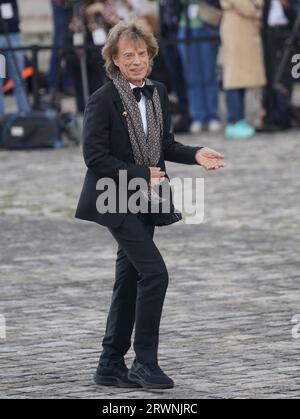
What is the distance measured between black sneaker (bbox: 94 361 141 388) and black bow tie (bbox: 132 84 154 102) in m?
1.34

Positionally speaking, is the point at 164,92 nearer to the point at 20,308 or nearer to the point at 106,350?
the point at 106,350

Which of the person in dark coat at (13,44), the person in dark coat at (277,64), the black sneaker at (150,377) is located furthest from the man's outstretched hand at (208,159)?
the person in dark coat at (277,64)

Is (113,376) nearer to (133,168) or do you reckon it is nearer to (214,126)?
(133,168)

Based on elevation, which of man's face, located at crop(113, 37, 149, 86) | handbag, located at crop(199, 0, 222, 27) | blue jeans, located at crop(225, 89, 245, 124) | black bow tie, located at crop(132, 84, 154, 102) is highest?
man's face, located at crop(113, 37, 149, 86)

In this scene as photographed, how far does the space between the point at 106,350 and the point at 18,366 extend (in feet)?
2.09

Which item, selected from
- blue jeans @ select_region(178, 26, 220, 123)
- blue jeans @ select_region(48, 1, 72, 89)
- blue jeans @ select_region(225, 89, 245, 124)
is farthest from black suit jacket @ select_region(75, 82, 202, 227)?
blue jeans @ select_region(48, 1, 72, 89)

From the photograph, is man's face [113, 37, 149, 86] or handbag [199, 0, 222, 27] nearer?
man's face [113, 37, 149, 86]

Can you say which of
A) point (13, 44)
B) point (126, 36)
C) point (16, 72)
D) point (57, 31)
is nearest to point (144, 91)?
Result: point (126, 36)

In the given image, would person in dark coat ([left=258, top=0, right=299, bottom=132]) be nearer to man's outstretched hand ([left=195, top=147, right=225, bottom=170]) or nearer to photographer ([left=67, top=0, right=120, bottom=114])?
photographer ([left=67, top=0, right=120, bottom=114])

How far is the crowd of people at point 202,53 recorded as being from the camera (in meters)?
18.5

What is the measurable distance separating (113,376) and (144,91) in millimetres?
1429

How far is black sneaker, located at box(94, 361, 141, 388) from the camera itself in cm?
757

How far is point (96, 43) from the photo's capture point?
1855cm

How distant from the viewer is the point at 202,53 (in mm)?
19125
